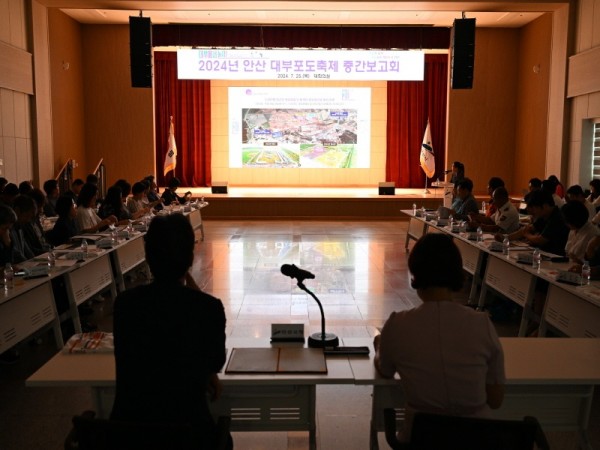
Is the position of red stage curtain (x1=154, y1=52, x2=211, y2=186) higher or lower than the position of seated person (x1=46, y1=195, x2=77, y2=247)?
higher

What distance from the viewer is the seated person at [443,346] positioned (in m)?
1.78

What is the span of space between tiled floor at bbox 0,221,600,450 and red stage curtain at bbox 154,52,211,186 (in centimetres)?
469

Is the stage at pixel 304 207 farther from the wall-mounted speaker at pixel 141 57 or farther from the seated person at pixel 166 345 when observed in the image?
the seated person at pixel 166 345

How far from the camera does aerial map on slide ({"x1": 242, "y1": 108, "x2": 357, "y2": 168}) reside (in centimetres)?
1622

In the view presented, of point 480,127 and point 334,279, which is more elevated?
point 480,127

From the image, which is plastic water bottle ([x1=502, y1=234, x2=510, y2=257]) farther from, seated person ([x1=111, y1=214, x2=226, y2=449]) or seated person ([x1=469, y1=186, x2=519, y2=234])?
seated person ([x1=111, y1=214, x2=226, y2=449])

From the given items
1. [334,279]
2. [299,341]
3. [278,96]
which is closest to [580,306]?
[299,341]

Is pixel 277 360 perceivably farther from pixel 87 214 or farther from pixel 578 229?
pixel 87 214

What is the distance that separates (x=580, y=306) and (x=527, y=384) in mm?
1666

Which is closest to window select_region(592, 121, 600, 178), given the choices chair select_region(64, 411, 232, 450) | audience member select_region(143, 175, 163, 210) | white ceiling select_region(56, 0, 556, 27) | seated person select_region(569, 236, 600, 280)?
white ceiling select_region(56, 0, 556, 27)

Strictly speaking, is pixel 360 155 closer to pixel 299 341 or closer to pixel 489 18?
pixel 489 18

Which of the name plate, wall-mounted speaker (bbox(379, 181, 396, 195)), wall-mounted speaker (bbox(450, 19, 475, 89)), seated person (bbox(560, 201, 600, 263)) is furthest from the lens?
wall-mounted speaker (bbox(379, 181, 396, 195))

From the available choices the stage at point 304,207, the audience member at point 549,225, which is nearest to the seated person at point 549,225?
the audience member at point 549,225

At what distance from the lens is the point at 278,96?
637 inches
